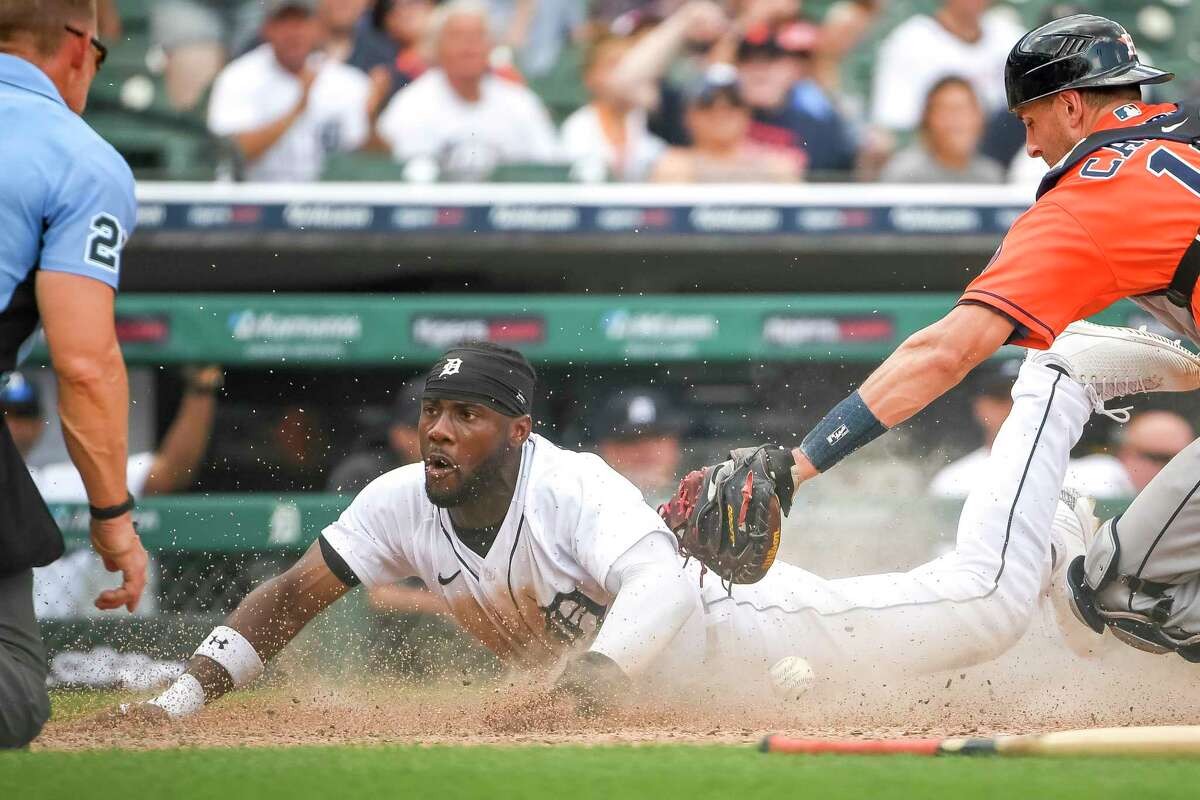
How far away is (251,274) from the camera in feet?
23.7

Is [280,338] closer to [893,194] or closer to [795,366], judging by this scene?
[795,366]

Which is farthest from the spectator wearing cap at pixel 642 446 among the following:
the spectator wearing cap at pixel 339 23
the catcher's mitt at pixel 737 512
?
the spectator wearing cap at pixel 339 23

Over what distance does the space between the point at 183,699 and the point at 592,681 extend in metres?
1.34

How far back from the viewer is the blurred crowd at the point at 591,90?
7.49 meters

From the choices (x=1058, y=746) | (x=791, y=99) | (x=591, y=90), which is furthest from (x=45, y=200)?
(x=791, y=99)

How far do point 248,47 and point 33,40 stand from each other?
4806 mm

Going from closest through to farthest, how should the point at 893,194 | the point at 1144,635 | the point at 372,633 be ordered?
1. the point at 1144,635
2. the point at 372,633
3. the point at 893,194

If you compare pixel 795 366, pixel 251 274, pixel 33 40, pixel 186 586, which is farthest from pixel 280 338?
pixel 33 40

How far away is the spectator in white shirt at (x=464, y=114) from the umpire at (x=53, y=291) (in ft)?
14.0

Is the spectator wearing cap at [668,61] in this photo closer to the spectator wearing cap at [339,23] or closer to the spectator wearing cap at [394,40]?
the spectator wearing cap at [394,40]

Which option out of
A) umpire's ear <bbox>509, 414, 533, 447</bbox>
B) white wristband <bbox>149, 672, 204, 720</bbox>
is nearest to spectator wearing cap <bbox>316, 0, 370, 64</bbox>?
umpire's ear <bbox>509, 414, 533, 447</bbox>

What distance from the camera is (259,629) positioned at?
15.8 feet

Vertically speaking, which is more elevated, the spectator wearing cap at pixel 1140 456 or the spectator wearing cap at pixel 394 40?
the spectator wearing cap at pixel 394 40

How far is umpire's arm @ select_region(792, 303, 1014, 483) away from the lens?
376cm
